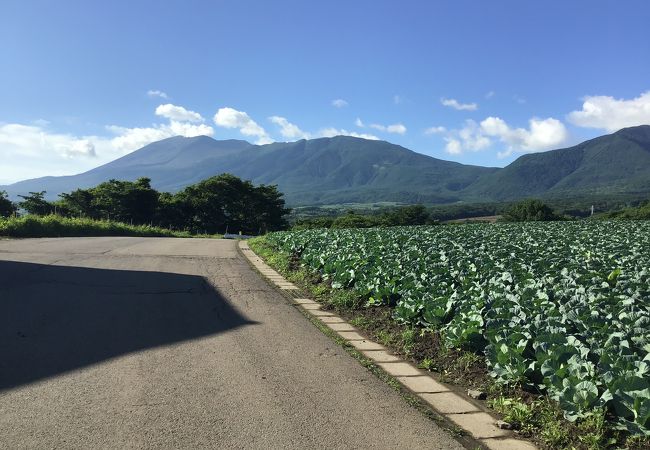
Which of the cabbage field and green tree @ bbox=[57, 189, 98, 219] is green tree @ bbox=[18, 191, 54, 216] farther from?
the cabbage field

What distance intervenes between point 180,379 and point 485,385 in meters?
2.81

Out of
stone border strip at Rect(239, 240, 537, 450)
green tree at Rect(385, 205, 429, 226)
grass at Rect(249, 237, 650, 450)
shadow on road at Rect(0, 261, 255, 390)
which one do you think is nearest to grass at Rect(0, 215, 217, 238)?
shadow on road at Rect(0, 261, 255, 390)

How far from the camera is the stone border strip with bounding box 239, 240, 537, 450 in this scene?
3564 mm

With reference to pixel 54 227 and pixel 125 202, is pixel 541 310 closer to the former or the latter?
pixel 54 227

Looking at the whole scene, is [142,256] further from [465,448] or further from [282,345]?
[465,448]

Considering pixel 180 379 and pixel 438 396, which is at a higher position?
pixel 180 379

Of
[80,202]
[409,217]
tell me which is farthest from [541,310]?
[80,202]

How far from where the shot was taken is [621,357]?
360 centimetres

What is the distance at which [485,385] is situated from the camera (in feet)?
14.9

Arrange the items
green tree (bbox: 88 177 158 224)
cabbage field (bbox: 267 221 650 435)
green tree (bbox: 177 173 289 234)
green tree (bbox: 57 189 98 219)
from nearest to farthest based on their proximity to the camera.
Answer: cabbage field (bbox: 267 221 650 435) → green tree (bbox: 88 177 158 224) → green tree (bbox: 57 189 98 219) → green tree (bbox: 177 173 289 234)

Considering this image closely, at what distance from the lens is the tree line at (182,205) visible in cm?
5816

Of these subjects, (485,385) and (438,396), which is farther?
(485,385)

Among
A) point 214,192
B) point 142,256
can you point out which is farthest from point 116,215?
point 142,256

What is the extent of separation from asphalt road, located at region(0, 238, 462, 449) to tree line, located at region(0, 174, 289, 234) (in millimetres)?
52527
